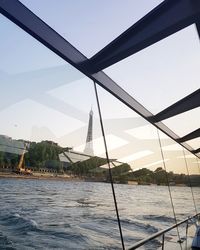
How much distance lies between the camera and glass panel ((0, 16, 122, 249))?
9.73 ft

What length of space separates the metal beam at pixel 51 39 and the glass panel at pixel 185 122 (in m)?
1.28

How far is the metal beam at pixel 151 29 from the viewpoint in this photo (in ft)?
6.09

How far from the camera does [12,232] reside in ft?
60.6

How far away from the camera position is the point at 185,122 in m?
3.99

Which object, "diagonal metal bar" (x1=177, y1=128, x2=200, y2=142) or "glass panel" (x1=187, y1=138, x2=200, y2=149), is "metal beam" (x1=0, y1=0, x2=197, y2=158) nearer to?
"diagonal metal bar" (x1=177, y1=128, x2=200, y2=142)

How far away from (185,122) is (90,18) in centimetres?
242

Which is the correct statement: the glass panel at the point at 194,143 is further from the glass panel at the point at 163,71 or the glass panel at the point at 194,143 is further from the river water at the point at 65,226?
the river water at the point at 65,226

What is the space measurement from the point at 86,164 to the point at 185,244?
44484mm

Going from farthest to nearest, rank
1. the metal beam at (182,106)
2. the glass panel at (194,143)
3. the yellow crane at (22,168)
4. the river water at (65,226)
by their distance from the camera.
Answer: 1. the yellow crane at (22,168)
2. the river water at (65,226)
3. the glass panel at (194,143)
4. the metal beam at (182,106)

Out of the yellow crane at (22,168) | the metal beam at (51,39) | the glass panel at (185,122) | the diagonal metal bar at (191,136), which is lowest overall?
the diagonal metal bar at (191,136)

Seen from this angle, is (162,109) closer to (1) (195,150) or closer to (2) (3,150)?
(1) (195,150)

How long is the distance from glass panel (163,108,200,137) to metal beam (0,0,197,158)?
1283 millimetres

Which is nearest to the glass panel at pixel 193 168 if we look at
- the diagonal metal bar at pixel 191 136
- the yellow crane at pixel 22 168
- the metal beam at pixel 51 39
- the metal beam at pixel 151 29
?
the diagonal metal bar at pixel 191 136

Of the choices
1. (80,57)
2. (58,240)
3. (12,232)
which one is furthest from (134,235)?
(80,57)
